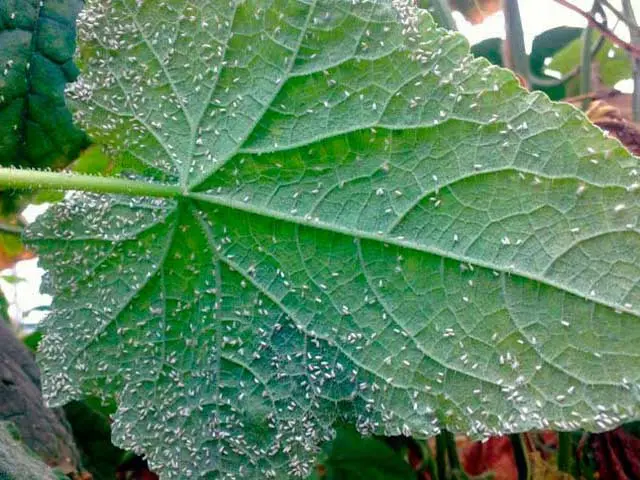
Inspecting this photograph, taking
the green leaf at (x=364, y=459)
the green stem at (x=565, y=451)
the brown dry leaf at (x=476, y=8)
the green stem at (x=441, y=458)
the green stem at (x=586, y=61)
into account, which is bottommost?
the green leaf at (x=364, y=459)

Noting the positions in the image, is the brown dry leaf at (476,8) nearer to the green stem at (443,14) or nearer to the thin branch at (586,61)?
the thin branch at (586,61)

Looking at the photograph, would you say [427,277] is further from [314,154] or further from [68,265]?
[68,265]

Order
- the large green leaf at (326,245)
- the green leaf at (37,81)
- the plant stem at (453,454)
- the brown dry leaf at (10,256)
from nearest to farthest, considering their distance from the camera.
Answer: the large green leaf at (326,245)
the green leaf at (37,81)
the plant stem at (453,454)
the brown dry leaf at (10,256)

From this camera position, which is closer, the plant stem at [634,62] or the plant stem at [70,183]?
the plant stem at [70,183]

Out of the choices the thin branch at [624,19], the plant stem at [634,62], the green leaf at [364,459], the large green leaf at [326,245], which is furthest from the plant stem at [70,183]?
the thin branch at [624,19]

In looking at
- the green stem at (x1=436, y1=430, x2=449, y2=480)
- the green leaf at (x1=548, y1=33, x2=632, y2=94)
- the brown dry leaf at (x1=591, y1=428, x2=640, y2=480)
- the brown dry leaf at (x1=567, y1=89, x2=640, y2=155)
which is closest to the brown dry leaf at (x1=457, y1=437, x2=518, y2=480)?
the green stem at (x1=436, y1=430, x2=449, y2=480)

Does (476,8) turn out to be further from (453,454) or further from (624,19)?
(453,454)

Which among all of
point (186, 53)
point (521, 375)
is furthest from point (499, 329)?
point (186, 53)
